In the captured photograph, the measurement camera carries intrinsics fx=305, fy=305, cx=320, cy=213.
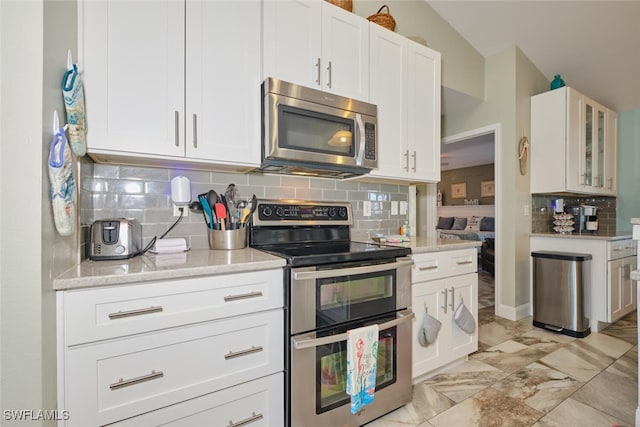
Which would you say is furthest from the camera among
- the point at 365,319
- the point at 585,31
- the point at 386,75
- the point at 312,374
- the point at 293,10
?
the point at 585,31

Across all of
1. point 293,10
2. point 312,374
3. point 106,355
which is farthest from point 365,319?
point 293,10

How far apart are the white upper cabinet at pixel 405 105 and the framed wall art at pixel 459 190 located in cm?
620

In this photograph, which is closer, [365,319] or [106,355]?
[106,355]

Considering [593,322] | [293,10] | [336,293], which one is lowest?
[593,322]

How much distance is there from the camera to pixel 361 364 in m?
1.45

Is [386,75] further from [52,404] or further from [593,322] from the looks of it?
[593,322]

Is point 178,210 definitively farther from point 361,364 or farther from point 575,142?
point 575,142

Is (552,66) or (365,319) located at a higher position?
(552,66)

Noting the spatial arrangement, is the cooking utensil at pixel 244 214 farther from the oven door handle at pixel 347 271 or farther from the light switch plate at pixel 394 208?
the light switch plate at pixel 394 208

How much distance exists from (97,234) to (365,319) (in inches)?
50.5

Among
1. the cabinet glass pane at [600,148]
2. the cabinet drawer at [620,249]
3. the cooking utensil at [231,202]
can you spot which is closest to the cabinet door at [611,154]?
the cabinet glass pane at [600,148]

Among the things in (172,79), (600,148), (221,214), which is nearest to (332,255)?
(221,214)

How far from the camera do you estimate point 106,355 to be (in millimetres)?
1034

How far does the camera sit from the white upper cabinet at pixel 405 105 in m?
2.07
